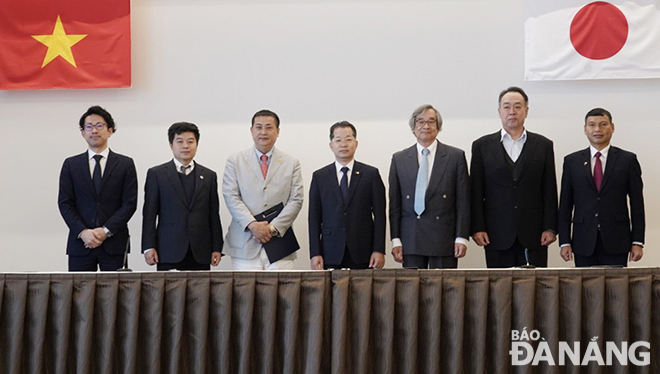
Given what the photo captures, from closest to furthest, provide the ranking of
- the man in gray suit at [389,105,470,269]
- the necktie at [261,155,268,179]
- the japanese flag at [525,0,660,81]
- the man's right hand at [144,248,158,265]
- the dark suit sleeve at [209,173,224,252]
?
the man in gray suit at [389,105,470,269]
the man's right hand at [144,248,158,265]
the dark suit sleeve at [209,173,224,252]
the necktie at [261,155,268,179]
the japanese flag at [525,0,660,81]

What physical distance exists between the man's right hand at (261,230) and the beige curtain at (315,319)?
1.71 m

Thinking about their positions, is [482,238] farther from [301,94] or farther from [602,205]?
[301,94]

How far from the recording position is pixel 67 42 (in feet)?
18.2

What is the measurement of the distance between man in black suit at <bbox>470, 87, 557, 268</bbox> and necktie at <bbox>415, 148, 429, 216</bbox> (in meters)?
0.30

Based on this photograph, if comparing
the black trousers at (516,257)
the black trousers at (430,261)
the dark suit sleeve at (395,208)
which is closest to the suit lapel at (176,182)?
the dark suit sleeve at (395,208)

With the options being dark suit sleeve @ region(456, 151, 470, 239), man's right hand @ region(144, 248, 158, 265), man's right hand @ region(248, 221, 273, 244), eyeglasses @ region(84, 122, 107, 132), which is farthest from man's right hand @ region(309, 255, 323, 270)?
eyeglasses @ region(84, 122, 107, 132)

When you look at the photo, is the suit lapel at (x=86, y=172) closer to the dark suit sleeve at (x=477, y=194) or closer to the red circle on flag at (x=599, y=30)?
the dark suit sleeve at (x=477, y=194)

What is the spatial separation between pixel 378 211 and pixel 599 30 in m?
2.10

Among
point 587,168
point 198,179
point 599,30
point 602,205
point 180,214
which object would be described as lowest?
point 180,214

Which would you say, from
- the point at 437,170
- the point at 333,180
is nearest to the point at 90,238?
the point at 333,180

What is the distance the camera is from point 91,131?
4676 millimetres

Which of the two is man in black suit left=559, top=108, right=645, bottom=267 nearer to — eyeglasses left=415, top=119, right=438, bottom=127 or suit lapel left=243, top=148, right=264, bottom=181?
eyeglasses left=415, top=119, right=438, bottom=127

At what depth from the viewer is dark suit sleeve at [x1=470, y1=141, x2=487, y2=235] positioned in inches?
179

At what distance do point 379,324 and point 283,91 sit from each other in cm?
306
